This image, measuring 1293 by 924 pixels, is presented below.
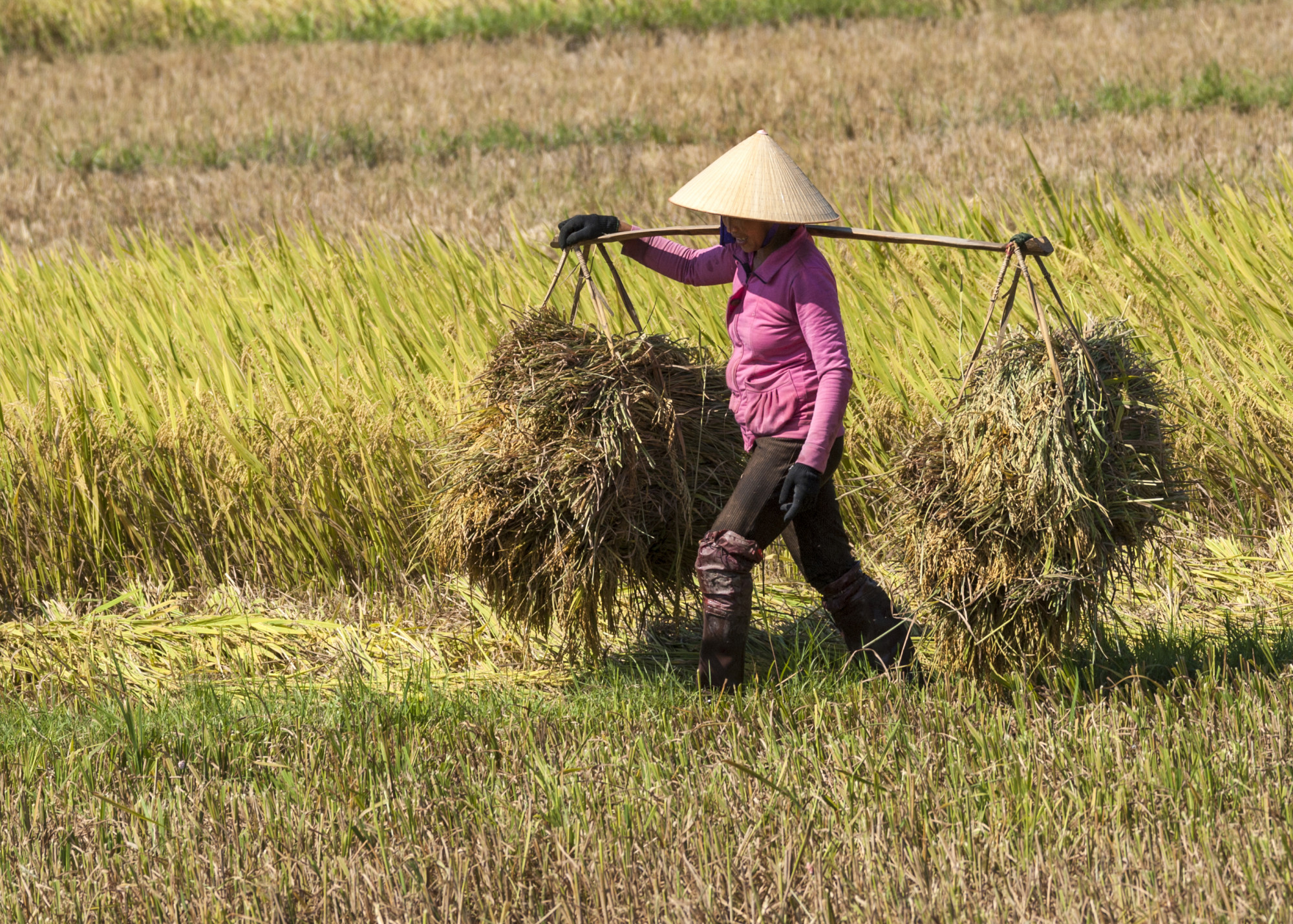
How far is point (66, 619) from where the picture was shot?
3590mm

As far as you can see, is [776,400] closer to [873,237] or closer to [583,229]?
[873,237]

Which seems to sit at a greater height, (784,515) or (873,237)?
(873,237)

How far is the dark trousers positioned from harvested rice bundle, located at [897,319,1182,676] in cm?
23

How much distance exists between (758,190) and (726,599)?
2.97 ft

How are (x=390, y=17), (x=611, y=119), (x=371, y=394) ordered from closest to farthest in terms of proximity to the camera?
(x=371, y=394) → (x=611, y=119) → (x=390, y=17)

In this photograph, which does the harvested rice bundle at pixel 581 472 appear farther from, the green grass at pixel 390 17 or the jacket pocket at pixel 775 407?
the green grass at pixel 390 17

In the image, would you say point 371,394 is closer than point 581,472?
No

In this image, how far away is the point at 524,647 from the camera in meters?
3.29

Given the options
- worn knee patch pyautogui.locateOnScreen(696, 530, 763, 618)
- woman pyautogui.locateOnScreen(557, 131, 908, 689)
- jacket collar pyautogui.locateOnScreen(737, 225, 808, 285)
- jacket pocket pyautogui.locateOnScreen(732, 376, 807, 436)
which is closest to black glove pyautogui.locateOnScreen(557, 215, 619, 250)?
woman pyautogui.locateOnScreen(557, 131, 908, 689)

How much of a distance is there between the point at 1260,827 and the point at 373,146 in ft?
27.6

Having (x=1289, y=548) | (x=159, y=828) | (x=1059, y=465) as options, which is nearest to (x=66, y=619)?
(x=159, y=828)

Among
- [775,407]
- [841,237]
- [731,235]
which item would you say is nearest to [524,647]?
[775,407]

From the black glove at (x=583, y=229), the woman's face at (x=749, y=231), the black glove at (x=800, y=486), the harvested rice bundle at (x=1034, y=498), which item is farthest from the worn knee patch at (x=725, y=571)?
the black glove at (x=583, y=229)

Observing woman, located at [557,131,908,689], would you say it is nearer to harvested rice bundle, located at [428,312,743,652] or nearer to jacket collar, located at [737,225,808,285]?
jacket collar, located at [737,225,808,285]
